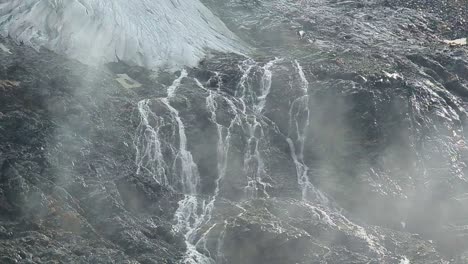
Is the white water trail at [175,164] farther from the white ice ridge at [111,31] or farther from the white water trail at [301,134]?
the white ice ridge at [111,31]

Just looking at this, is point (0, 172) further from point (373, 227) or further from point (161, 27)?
point (161, 27)

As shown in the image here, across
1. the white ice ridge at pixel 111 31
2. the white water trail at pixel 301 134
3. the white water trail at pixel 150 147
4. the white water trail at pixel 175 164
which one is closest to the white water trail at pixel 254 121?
the white water trail at pixel 301 134

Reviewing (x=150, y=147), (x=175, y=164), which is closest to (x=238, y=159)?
(x=175, y=164)

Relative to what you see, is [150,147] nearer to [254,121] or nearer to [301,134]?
[254,121]

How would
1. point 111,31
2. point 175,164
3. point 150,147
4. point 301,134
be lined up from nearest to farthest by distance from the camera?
point 175,164
point 150,147
point 301,134
point 111,31

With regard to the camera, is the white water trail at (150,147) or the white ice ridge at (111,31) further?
the white ice ridge at (111,31)

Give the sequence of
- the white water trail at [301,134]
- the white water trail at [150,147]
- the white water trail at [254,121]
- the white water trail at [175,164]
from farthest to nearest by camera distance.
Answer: the white water trail at [301,134]
the white water trail at [254,121]
the white water trail at [150,147]
the white water trail at [175,164]
